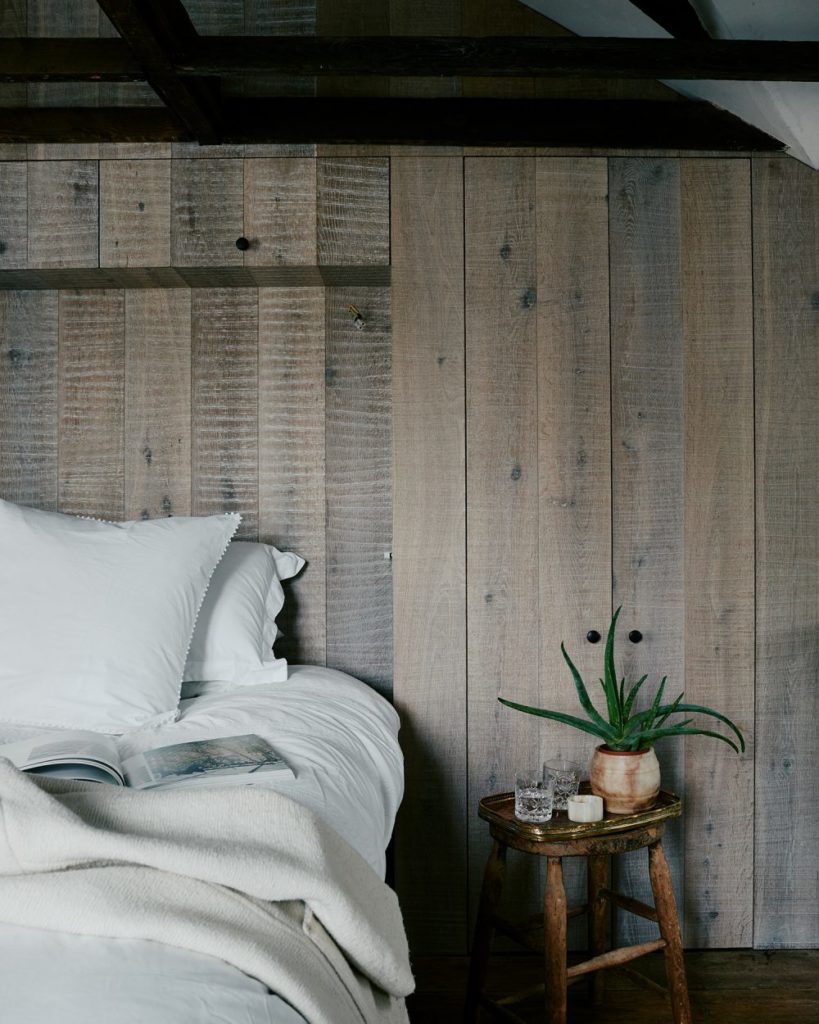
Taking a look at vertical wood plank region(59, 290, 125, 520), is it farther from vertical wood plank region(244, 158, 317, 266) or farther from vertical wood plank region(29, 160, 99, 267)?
vertical wood plank region(244, 158, 317, 266)

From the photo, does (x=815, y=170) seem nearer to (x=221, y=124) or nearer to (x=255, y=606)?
(x=221, y=124)

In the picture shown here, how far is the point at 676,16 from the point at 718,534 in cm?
122

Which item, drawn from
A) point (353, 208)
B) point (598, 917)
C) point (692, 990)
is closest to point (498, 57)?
point (353, 208)

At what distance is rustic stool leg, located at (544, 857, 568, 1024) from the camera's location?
1736 millimetres

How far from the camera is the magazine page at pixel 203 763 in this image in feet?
4.24

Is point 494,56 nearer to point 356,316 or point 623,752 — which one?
point 356,316

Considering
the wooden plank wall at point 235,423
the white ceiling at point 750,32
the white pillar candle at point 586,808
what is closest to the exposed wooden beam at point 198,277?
the wooden plank wall at point 235,423

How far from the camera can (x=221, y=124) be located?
7.07 ft

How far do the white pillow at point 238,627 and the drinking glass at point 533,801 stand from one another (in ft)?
1.93

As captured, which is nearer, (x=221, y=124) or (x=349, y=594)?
(x=221, y=124)

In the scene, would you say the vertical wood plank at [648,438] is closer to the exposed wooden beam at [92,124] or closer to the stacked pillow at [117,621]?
the stacked pillow at [117,621]

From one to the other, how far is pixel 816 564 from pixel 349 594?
1206mm

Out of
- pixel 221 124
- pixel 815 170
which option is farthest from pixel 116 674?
pixel 815 170

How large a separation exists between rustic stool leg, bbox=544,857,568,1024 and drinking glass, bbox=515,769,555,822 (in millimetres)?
86
